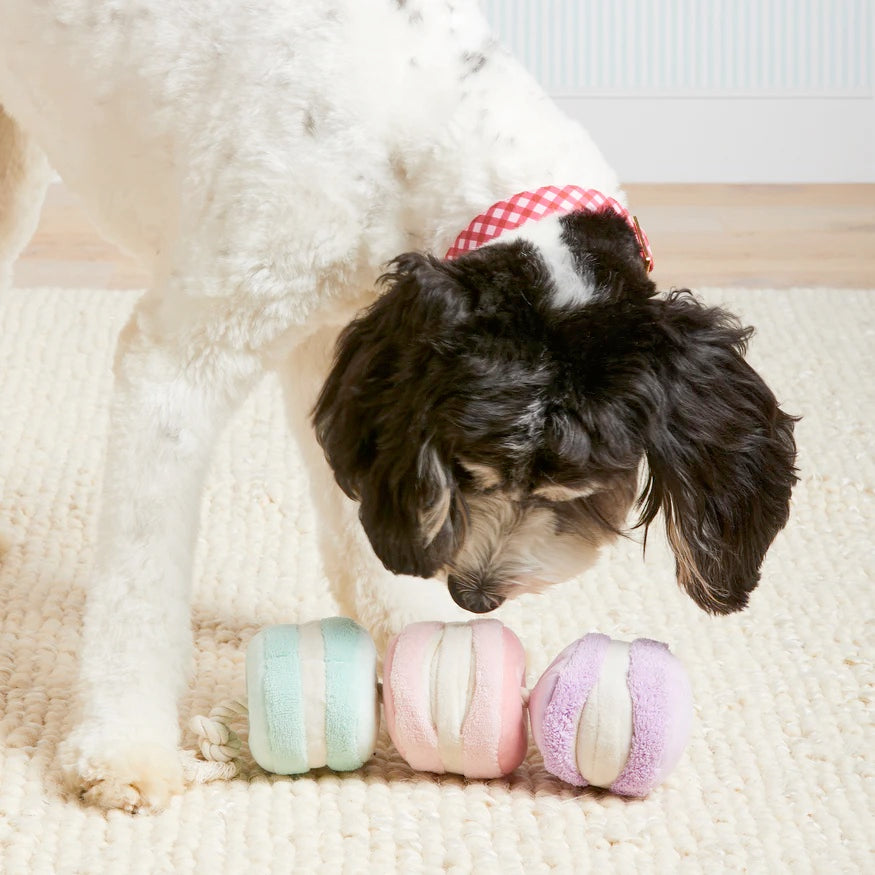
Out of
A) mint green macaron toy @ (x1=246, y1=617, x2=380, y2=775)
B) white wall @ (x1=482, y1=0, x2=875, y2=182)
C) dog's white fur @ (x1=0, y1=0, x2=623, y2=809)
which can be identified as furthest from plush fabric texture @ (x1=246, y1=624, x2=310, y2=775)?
white wall @ (x1=482, y1=0, x2=875, y2=182)

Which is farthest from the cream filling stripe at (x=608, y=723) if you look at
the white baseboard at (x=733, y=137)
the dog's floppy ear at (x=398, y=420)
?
the white baseboard at (x=733, y=137)

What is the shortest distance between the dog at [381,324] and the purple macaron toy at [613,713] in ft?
0.29

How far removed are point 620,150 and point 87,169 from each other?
280cm

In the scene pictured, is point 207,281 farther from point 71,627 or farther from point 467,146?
point 71,627

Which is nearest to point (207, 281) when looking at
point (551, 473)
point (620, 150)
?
point (551, 473)

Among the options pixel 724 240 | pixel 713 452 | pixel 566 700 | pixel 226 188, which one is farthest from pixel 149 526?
pixel 724 240

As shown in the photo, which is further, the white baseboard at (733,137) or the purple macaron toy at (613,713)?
the white baseboard at (733,137)

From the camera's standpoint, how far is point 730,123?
4.19m

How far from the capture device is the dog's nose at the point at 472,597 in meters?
1.34

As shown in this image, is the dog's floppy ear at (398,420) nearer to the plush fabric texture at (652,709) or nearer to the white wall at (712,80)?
the plush fabric texture at (652,709)

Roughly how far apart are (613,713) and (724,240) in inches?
97.4

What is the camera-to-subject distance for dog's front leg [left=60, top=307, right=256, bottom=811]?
4.80 ft

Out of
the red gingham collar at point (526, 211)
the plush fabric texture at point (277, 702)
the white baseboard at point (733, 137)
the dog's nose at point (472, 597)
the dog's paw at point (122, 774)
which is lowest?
the white baseboard at point (733, 137)

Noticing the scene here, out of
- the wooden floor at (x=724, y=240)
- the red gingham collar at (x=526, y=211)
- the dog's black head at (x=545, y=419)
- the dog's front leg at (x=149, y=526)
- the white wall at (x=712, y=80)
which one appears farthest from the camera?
the white wall at (x=712, y=80)
